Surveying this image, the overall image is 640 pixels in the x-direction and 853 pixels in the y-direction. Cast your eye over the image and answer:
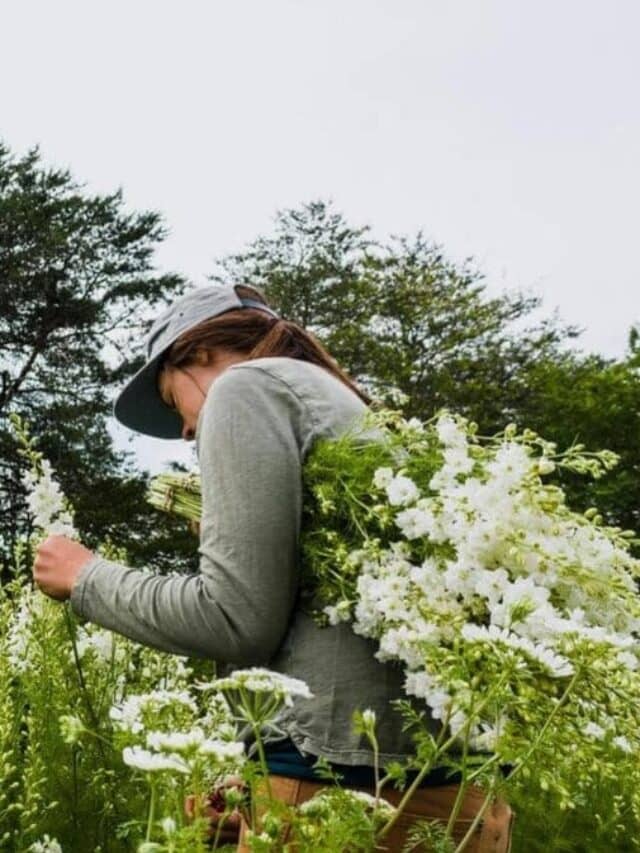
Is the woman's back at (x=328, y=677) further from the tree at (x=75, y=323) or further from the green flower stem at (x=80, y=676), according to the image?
the tree at (x=75, y=323)

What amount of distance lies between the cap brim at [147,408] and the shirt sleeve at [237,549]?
18.8 inches

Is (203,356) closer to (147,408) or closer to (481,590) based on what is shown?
(147,408)

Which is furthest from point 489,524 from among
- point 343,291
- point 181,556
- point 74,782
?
point 343,291

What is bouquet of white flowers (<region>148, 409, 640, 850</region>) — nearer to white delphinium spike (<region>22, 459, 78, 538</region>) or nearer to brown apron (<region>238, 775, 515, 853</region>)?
brown apron (<region>238, 775, 515, 853</region>)

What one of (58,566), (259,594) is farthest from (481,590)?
(58,566)

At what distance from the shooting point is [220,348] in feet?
8.45

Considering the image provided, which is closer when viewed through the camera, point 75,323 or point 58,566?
point 58,566

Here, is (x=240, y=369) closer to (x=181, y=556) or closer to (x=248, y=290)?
(x=248, y=290)

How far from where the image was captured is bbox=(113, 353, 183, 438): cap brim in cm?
274


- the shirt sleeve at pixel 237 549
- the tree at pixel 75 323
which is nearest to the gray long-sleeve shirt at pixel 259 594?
Result: the shirt sleeve at pixel 237 549

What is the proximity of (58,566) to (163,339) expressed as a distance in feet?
1.74

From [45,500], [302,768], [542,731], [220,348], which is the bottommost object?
[302,768]

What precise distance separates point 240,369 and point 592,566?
2.26 ft

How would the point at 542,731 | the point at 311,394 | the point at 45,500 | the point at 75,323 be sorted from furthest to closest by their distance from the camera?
the point at 75,323, the point at 45,500, the point at 311,394, the point at 542,731
